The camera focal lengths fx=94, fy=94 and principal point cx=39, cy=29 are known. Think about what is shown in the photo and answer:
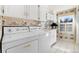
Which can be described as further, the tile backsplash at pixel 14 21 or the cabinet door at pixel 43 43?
the cabinet door at pixel 43 43

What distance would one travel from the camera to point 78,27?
520 cm

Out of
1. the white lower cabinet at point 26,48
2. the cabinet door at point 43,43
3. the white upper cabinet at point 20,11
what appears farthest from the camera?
the cabinet door at point 43,43

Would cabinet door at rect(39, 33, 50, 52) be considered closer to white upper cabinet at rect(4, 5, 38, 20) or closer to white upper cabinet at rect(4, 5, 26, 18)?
white upper cabinet at rect(4, 5, 38, 20)

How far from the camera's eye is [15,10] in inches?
74.0

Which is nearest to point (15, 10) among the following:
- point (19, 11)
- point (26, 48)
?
point (19, 11)

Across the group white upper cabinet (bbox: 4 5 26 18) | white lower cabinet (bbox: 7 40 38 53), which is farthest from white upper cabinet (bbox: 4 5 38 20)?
white lower cabinet (bbox: 7 40 38 53)

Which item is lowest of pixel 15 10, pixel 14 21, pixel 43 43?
pixel 43 43

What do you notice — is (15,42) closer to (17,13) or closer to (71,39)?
(17,13)

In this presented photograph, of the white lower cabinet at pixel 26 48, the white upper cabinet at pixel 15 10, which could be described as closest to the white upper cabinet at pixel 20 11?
the white upper cabinet at pixel 15 10

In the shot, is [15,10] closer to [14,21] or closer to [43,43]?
[14,21]

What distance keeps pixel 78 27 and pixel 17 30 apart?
4254 millimetres

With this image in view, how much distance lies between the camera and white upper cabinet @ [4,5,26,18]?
165 centimetres

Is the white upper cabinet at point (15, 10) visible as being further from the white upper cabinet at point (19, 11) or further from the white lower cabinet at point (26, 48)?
the white lower cabinet at point (26, 48)

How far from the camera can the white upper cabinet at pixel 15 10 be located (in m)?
1.65
